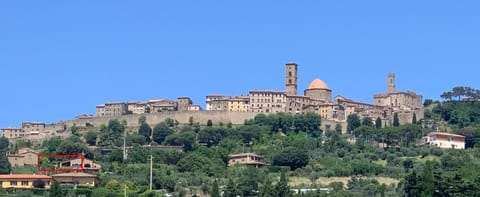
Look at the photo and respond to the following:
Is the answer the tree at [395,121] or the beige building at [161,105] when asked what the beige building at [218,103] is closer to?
the beige building at [161,105]

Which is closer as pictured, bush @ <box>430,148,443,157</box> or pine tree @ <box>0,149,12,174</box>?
pine tree @ <box>0,149,12,174</box>

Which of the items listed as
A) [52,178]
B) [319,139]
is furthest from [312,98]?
[52,178]

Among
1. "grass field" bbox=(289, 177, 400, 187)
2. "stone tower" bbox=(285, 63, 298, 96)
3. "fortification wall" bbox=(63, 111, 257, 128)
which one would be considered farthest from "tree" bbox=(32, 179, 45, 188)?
"stone tower" bbox=(285, 63, 298, 96)

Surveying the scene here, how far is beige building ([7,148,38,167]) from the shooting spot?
69850 millimetres

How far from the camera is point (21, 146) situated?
7806 cm

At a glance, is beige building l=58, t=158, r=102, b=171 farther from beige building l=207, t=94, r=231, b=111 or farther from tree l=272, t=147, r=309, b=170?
beige building l=207, t=94, r=231, b=111

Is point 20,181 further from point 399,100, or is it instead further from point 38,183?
point 399,100

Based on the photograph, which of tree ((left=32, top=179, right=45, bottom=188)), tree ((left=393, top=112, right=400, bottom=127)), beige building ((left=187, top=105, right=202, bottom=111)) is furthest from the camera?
beige building ((left=187, top=105, right=202, bottom=111))

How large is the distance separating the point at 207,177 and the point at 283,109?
77.2 feet

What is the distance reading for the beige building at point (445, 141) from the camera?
7444 cm

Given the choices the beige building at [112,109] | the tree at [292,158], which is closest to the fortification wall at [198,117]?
the beige building at [112,109]

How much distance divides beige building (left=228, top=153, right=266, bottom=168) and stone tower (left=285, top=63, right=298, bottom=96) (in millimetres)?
21101

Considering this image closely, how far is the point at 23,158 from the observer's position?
70312 mm

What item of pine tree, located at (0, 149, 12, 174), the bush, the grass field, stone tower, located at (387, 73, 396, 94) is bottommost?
the grass field
